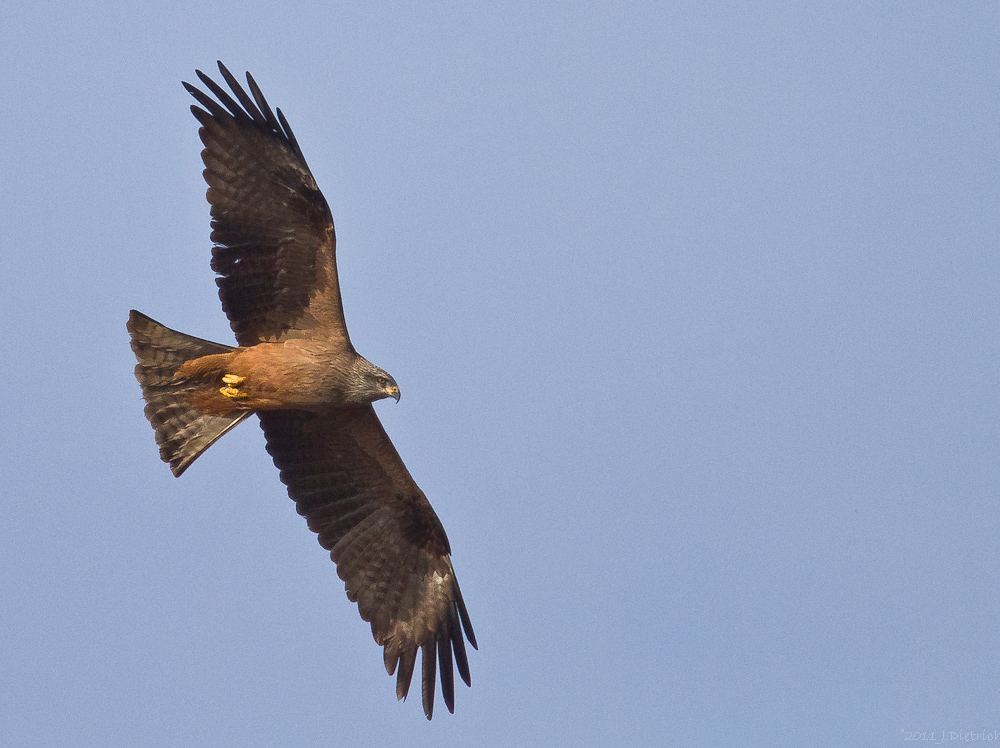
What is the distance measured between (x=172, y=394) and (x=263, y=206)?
1.70 metres

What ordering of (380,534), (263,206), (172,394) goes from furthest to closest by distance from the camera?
1. (380,534)
2. (172,394)
3. (263,206)

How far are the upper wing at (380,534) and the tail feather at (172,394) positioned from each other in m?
0.74

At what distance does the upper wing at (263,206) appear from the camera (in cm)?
984

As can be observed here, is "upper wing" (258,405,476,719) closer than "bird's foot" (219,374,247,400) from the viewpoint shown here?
No

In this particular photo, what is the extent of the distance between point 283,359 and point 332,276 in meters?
0.76

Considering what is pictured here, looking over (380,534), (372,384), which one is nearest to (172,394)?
(372,384)

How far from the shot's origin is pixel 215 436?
10.2 m

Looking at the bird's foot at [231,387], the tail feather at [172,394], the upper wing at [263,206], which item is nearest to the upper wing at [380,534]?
the tail feather at [172,394]

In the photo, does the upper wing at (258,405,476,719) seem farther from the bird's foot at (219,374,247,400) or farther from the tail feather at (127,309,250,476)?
the bird's foot at (219,374,247,400)

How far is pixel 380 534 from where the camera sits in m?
11.0

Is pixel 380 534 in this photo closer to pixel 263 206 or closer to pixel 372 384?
pixel 372 384

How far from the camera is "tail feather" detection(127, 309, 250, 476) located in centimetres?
995

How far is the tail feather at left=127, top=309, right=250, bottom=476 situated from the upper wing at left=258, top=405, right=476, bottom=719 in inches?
29.2

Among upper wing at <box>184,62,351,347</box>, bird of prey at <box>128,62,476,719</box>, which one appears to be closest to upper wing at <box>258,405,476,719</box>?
bird of prey at <box>128,62,476,719</box>
